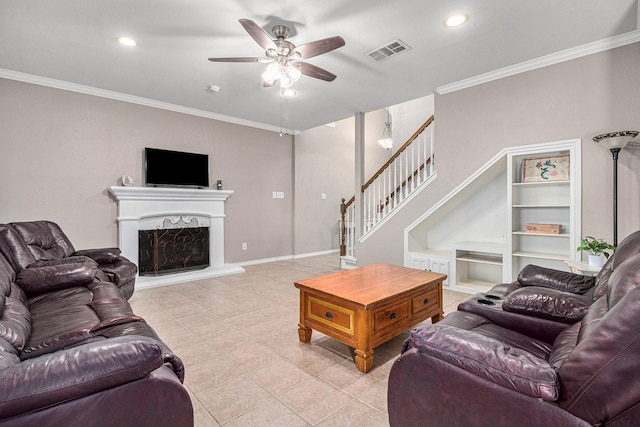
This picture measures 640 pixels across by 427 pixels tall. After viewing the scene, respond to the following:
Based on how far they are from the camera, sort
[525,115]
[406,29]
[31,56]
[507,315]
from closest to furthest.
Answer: [507,315] → [406,29] → [31,56] → [525,115]

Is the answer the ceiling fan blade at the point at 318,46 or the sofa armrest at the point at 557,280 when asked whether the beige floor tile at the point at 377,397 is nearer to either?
the sofa armrest at the point at 557,280

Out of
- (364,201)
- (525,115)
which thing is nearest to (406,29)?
(525,115)

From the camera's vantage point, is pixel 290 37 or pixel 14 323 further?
pixel 290 37

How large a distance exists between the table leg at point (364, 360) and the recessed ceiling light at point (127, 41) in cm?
359

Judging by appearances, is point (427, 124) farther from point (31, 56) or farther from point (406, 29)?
point (31, 56)

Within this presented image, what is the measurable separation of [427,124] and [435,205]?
4.20 ft

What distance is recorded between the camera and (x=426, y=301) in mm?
2762

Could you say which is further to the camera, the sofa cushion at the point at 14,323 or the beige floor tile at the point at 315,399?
the beige floor tile at the point at 315,399

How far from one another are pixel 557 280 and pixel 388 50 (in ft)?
8.81

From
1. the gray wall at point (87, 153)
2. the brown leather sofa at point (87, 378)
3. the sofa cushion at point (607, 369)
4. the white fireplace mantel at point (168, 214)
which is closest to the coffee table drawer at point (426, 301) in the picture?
the sofa cushion at point (607, 369)

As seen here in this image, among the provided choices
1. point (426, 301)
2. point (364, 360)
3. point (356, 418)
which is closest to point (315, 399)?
point (356, 418)

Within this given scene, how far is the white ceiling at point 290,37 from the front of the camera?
2.67 m

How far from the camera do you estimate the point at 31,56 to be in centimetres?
349

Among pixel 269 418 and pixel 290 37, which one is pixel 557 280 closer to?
pixel 269 418
